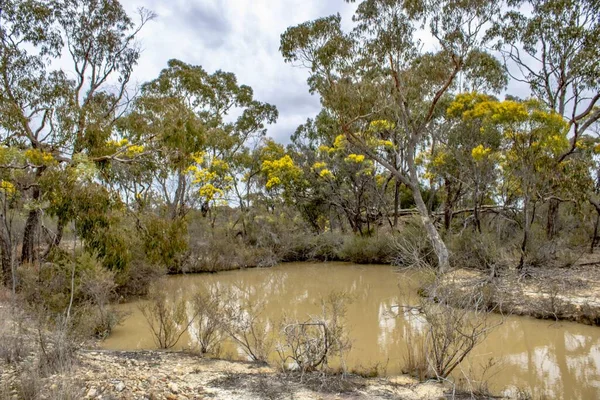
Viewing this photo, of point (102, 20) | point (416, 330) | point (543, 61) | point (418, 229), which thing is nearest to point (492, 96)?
point (543, 61)

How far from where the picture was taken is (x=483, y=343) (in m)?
7.84

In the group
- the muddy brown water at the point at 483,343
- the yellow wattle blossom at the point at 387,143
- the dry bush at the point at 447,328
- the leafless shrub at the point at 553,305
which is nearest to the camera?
the dry bush at the point at 447,328

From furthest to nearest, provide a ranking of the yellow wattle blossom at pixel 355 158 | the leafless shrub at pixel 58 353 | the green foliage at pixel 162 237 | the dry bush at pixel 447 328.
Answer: the yellow wattle blossom at pixel 355 158, the green foliage at pixel 162 237, the dry bush at pixel 447 328, the leafless shrub at pixel 58 353

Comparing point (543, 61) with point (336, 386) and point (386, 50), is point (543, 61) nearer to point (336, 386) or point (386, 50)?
point (386, 50)

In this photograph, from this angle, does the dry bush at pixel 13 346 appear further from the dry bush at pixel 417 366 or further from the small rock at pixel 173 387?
the dry bush at pixel 417 366

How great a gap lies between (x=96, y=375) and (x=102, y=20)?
1164cm

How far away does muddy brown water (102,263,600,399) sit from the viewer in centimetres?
615

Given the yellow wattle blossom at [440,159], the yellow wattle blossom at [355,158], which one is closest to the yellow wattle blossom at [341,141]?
the yellow wattle blossom at [355,158]

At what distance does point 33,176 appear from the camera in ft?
38.2

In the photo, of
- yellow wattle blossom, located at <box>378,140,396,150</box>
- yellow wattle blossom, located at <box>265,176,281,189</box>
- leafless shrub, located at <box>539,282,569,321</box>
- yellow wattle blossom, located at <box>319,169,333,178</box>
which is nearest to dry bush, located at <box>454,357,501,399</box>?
leafless shrub, located at <box>539,282,569,321</box>

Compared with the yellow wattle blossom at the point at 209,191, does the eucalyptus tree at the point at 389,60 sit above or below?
above

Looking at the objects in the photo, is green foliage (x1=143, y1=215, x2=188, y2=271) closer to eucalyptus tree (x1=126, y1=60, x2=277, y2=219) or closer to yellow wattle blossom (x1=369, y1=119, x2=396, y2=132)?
eucalyptus tree (x1=126, y1=60, x2=277, y2=219)

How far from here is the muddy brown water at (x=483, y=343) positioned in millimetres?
6152

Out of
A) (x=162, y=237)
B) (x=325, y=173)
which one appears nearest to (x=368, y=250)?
(x=325, y=173)
